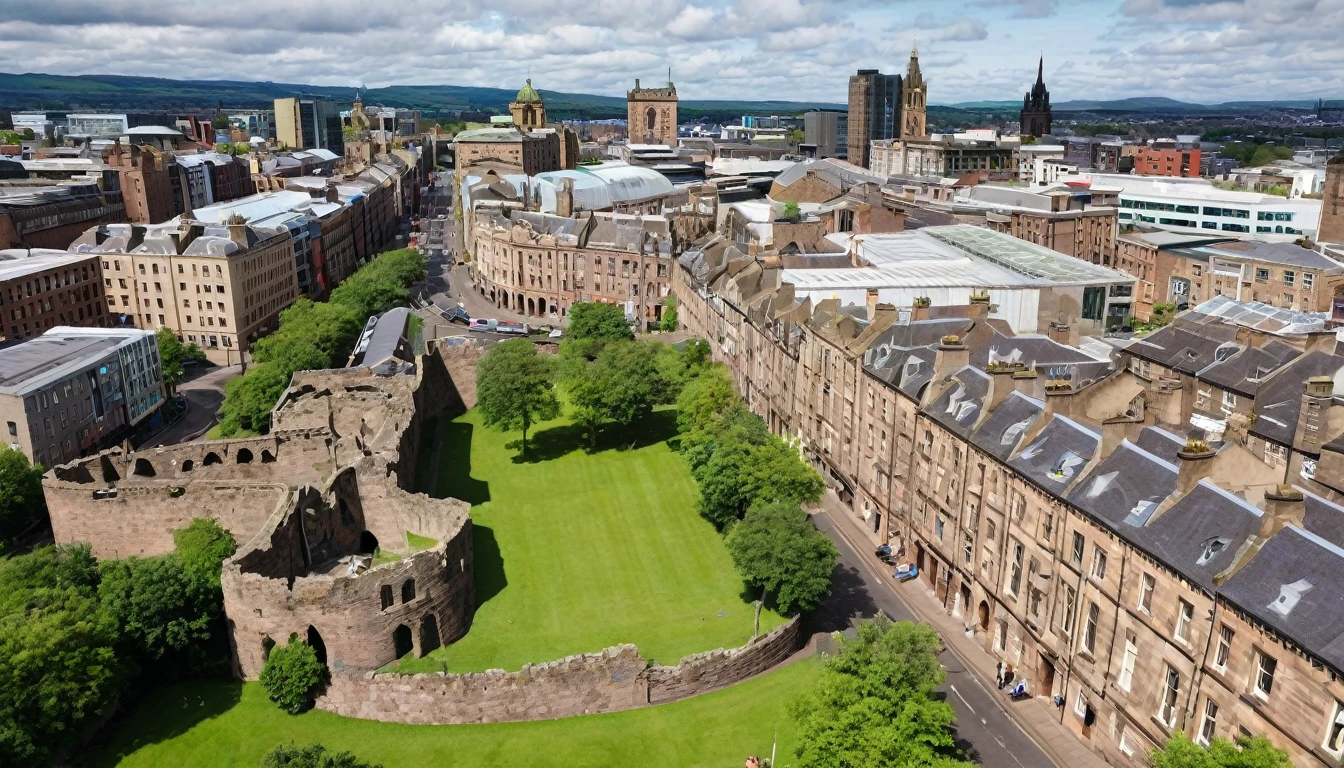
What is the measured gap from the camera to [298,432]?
234ft

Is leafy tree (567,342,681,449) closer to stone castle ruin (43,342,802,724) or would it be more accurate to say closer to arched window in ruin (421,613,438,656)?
→ stone castle ruin (43,342,802,724)

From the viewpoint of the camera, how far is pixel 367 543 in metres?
65.5

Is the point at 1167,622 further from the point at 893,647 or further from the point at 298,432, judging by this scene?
the point at 298,432

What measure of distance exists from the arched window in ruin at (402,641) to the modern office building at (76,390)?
150 ft

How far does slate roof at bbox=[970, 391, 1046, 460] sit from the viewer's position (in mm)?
54281

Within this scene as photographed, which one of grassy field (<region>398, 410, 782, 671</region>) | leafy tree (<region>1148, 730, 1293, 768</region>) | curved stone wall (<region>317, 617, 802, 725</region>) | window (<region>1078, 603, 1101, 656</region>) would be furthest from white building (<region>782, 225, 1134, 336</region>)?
leafy tree (<region>1148, 730, 1293, 768</region>)

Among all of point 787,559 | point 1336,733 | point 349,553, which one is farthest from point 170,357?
point 1336,733

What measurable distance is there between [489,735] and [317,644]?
37.6ft

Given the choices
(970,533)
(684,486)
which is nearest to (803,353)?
(684,486)

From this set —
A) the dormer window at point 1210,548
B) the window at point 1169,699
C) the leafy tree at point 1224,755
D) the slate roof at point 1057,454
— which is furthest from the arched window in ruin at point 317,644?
the dormer window at point 1210,548

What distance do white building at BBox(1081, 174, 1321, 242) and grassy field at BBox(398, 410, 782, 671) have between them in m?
117

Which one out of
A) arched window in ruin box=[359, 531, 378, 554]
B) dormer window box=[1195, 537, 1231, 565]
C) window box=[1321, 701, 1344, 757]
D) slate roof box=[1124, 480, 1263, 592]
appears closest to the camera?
window box=[1321, 701, 1344, 757]

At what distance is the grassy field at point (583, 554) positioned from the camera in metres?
55.5

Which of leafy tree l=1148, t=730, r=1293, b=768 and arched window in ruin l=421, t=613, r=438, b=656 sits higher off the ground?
leafy tree l=1148, t=730, r=1293, b=768
